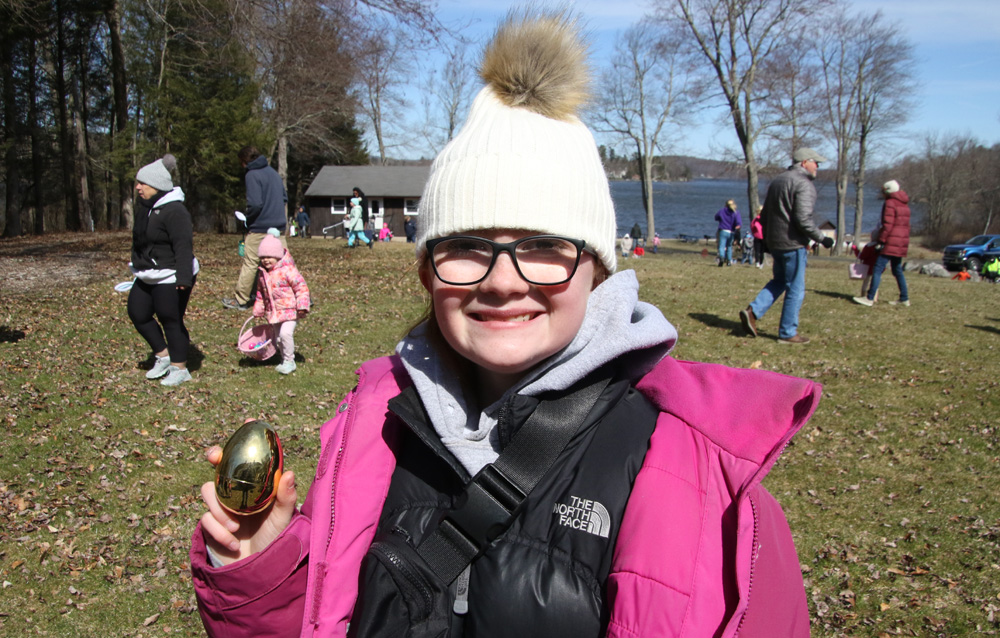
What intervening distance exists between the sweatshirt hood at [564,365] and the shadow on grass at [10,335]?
9226 mm

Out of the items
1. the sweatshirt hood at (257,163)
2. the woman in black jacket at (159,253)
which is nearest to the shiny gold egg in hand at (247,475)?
the woman in black jacket at (159,253)

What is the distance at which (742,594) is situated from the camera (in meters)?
1.31

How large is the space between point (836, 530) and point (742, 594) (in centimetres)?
383

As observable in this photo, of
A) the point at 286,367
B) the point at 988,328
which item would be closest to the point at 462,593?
the point at 286,367

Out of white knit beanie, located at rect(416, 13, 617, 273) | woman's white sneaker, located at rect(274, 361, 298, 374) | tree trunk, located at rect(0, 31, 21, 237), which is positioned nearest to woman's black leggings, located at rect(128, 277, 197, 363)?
woman's white sneaker, located at rect(274, 361, 298, 374)

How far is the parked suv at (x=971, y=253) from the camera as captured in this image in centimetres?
2942

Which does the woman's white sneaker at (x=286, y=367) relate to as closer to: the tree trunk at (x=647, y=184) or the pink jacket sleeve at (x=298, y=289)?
the pink jacket sleeve at (x=298, y=289)

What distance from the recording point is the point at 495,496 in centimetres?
151

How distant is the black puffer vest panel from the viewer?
55.6 inches

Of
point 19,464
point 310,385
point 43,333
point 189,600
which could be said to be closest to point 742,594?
point 189,600

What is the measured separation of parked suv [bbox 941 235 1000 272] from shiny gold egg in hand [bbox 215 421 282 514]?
114ft

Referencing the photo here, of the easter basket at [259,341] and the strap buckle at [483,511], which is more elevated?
the strap buckle at [483,511]

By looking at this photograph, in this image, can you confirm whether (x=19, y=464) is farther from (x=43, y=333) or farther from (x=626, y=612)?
(x=626, y=612)

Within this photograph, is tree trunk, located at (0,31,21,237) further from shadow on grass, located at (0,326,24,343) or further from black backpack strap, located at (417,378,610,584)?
black backpack strap, located at (417,378,610,584)
